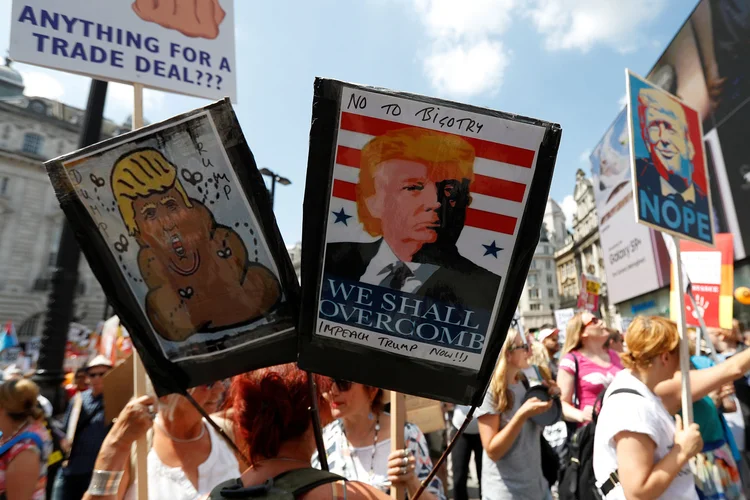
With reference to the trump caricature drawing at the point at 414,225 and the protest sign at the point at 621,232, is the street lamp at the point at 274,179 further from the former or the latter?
the protest sign at the point at 621,232

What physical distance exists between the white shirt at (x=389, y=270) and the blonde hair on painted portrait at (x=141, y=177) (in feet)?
1.92

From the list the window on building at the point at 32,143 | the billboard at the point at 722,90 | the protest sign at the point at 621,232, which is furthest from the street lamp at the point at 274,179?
the window on building at the point at 32,143

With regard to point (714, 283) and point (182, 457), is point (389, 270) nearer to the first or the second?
point (182, 457)

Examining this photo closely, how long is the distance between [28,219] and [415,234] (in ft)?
139

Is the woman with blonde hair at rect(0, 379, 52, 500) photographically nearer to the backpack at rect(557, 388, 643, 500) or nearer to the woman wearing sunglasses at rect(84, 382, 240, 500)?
the woman wearing sunglasses at rect(84, 382, 240, 500)

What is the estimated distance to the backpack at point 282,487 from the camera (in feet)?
3.92

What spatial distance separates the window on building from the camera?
122ft

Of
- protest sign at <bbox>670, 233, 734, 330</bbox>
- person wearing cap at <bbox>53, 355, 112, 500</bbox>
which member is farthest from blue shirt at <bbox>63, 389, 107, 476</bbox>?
protest sign at <bbox>670, 233, 734, 330</bbox>

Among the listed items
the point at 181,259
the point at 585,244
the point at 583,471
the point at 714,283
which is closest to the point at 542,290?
the point at 585,244

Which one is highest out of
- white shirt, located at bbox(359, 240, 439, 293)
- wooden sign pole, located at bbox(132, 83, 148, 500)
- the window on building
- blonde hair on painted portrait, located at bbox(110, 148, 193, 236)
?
the window on building

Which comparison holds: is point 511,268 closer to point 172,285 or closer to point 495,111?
point 495,111

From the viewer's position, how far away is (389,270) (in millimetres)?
1357

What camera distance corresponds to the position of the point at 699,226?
120 inches

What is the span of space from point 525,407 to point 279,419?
1916mm
